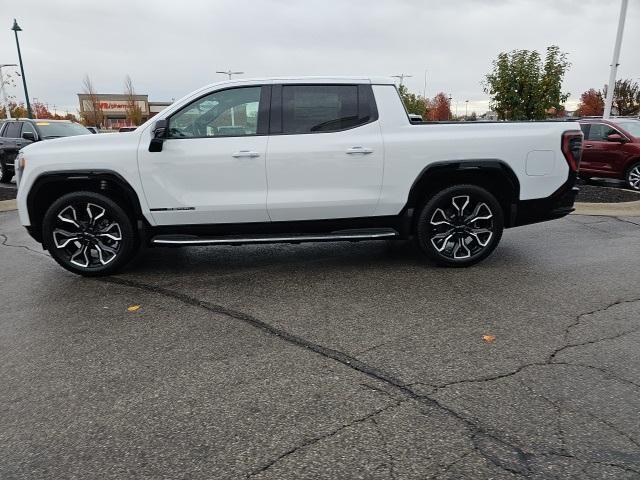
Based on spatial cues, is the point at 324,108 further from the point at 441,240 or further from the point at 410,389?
the point at 410,389

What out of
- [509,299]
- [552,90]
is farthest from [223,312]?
[552,90]

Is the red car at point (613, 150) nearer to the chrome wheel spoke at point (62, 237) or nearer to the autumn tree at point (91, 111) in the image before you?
the chrome wheel spoke at point (62, 237)

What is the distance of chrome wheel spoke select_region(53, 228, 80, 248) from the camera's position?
5.14 metres

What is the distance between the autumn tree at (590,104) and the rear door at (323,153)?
204 feet

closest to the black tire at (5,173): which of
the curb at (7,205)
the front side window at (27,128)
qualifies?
Answer: the front side window at (27,128)

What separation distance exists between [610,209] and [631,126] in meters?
3.93

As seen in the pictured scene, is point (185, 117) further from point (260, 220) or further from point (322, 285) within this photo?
point (322, 285)

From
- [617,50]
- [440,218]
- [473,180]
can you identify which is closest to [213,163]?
[440,218]

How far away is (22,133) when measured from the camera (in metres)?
13.6

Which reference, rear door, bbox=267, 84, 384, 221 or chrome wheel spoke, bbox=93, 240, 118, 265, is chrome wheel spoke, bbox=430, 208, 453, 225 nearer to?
rear door, bbox=267, 84, 384, 221

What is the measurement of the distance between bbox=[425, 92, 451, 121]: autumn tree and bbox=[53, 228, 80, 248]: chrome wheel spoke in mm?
67302

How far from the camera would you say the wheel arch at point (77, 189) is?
4941mm

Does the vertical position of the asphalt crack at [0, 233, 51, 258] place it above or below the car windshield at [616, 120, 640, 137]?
below

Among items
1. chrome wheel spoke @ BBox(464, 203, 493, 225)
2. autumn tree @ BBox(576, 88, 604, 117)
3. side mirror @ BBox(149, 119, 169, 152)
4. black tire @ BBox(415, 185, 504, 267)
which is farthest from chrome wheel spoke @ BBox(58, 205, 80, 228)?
autumn tree @ BBox(576, 88, 604, 117)
